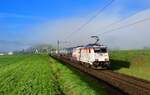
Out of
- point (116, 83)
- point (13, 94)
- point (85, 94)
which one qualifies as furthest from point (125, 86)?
point (13, 94)

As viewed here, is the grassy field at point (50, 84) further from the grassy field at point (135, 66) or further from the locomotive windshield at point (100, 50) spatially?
the locomotive windshield at point (100, 50)

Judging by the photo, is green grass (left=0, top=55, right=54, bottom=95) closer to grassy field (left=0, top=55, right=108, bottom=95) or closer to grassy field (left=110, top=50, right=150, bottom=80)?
grassy field (left=0, top=55, right=108, bottom=95)

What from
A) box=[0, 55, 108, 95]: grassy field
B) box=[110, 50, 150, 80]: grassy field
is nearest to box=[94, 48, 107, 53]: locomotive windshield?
box=[110, 50, 150, 80]: grassy field

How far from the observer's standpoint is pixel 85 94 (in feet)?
72.3

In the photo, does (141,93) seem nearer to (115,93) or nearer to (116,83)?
(115,93)

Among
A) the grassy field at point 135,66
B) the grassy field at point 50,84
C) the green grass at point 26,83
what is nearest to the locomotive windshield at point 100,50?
the grassy field at point 135,66

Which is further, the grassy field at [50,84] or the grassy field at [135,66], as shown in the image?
the grassy field at [135,66]

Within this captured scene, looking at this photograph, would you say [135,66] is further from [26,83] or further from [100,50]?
[26,83]

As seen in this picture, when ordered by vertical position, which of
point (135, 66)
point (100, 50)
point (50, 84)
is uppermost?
point (100, 50)

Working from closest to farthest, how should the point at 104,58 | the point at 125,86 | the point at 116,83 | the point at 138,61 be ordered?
the point at 125,86, the point at 116,83, the point at 104,58, the point at 138,61

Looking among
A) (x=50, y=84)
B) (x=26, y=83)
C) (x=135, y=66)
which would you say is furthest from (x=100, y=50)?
(x=50, y=84)

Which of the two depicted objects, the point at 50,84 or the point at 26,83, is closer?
the point at 50,84

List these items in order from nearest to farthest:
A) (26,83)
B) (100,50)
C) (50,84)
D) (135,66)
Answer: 1. (50,84)
2. (26,83)
3. (100,50)
4. (135,66)

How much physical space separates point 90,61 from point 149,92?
28494mm
